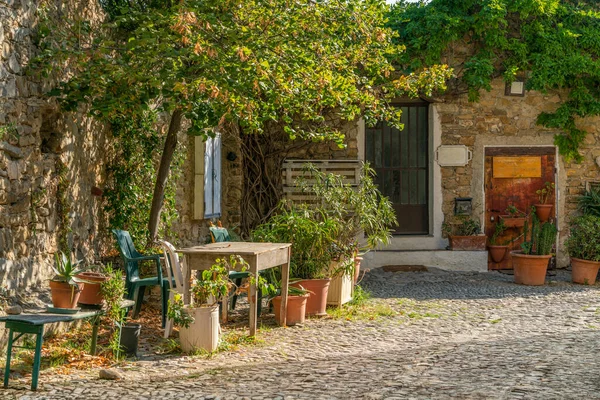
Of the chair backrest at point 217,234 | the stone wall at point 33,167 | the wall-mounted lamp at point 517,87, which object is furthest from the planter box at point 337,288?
the wall-mounted lamp at point 517,87

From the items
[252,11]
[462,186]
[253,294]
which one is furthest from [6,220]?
[462,186]

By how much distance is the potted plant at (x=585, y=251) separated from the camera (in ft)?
31.1

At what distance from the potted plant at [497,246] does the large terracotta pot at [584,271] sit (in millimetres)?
1201

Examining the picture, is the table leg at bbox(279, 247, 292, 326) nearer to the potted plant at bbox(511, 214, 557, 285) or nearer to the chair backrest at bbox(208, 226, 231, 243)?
the chair backrest at bbox(208, 226, 231, 243)

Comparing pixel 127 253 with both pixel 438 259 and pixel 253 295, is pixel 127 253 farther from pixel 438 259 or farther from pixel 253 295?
pixel 438 259

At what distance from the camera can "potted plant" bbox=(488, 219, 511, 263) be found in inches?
418

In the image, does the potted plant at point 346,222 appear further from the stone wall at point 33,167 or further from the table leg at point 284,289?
the stone wall at point 33,167

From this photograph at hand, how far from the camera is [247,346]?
5.67 meters

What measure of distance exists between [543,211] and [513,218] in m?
0.44

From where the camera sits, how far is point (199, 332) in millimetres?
5348

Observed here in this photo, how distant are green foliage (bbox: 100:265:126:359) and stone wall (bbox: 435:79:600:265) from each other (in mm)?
6477

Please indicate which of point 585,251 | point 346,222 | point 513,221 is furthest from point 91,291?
point 513,221

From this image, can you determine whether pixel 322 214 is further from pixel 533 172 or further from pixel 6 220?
pixel 533 172

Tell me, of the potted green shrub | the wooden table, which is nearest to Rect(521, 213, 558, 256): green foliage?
the potted green shrub
